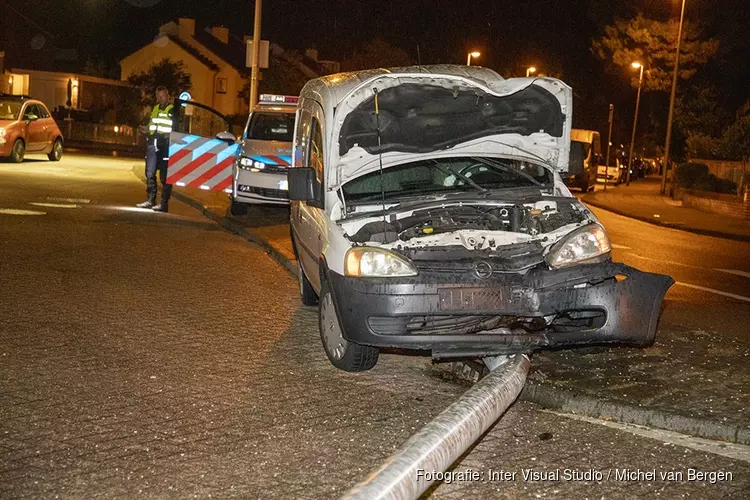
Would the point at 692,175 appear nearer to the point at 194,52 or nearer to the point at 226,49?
the point at 194,52

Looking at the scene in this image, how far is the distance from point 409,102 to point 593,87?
192ft

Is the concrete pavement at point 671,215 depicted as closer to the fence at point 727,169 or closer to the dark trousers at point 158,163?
the fence at point 727,169

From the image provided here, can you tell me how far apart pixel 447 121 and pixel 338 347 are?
2067mm

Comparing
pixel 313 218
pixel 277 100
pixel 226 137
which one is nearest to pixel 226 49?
pixel 277 100

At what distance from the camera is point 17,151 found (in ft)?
87.1

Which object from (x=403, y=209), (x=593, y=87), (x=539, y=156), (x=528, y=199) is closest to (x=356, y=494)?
(x=403, y=209)

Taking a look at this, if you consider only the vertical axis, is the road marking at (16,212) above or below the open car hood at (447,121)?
below

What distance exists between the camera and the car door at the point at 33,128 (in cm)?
2686

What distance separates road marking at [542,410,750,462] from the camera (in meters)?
6.05

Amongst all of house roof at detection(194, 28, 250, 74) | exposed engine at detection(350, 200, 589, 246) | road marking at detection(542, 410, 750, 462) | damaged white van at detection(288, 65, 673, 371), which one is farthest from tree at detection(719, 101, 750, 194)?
house roof at detection(194, 28, 250, 74)

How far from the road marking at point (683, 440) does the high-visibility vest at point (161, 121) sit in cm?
1146

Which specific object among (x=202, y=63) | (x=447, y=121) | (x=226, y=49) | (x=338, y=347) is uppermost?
(x=226, y=49)

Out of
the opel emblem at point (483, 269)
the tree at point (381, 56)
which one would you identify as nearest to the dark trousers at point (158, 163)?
the opel emblem at point (483, 269)

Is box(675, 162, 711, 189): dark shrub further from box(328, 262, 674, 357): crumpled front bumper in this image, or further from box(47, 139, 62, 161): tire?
box(328, 262, 674, 357): crumpled front bumper
